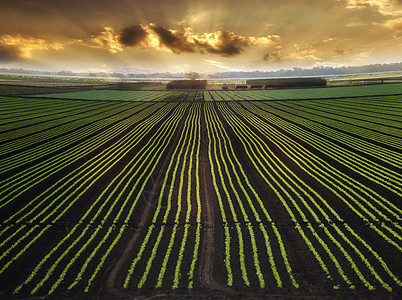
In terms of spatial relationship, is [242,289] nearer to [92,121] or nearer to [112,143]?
[112,143]

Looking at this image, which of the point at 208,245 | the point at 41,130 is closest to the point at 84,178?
the point at 208,245

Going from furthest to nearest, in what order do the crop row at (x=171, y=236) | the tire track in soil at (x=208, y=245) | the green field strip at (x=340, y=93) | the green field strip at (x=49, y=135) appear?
the green field strip at (x=340, y=93)
the green field strip at (x=49, y=135)
the crop row at (x=171, y=236)
the tire track in soil at (x=208, y=245)

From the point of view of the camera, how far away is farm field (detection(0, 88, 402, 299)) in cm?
891

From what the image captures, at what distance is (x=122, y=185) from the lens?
16.8 m

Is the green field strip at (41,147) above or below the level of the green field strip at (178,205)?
above

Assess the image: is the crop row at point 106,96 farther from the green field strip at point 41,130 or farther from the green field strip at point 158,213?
the green field strip at point 158,213

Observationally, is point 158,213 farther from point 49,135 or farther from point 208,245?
point 49,135

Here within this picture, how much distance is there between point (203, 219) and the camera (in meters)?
12.7

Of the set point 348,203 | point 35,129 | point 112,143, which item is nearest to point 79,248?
point 348,203

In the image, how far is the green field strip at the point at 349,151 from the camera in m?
17.5

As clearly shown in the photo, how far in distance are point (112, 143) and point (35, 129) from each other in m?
14.8

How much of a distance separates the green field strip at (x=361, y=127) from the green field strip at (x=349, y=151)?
2241 mm

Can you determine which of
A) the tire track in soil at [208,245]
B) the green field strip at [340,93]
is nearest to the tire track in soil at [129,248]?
the tire track in soil at [208,245]

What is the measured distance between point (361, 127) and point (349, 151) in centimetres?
1208
